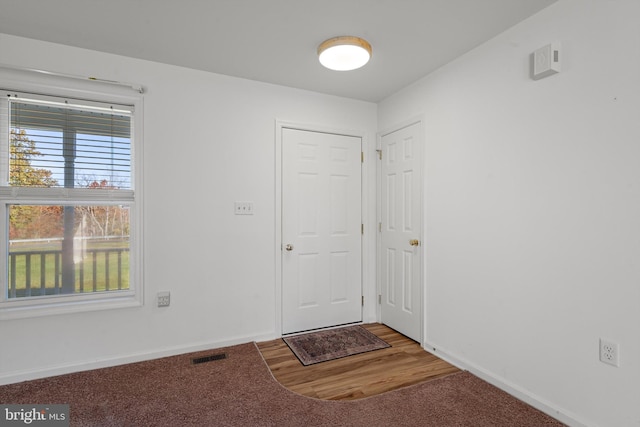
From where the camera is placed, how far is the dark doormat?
2.67 metres

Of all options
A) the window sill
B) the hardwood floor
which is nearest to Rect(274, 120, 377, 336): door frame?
the hardwood floor

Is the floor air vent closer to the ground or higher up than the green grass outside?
closer to the ground

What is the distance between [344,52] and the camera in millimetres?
2264

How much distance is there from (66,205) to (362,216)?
269cm

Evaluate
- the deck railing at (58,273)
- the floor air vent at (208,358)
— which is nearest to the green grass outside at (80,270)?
the deck railing at (58,273)

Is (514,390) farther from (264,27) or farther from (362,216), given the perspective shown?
(264,27)

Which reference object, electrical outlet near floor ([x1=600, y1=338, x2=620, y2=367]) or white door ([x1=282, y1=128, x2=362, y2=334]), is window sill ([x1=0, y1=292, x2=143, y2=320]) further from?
electrical outlet near floor ([x1=600, y1=338, x2=620, y2=367])

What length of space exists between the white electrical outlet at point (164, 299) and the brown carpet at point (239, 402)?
1.60ft

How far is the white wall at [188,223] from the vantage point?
2.31m

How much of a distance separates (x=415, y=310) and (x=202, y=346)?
1994mm

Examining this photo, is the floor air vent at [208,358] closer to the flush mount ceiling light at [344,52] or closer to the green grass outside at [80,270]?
the green grass outside at [80,270]

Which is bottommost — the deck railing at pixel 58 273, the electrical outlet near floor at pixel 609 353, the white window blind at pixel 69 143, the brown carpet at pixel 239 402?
the brown carpet at pixel 239 402

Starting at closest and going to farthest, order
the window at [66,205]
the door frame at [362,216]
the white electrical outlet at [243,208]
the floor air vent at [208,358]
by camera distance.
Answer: the window at [66,205], the floor air vent at [208,358], the white electrical outlet at [243,208], the door frame at [362,216]

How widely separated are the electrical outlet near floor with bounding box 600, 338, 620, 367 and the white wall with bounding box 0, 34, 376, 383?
7.91ft
